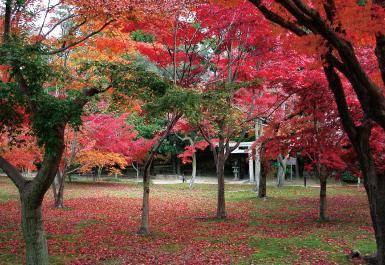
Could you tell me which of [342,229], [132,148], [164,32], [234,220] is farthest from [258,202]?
[132,148]

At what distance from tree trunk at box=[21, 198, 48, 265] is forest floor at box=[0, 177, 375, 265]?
195cm

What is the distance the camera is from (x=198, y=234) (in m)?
12.5

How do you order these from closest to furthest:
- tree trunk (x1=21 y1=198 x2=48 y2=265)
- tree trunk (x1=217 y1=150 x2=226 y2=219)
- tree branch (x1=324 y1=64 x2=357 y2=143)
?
tree branch (x1=324 y1=64 x2=357 y2=143), tree trunk (x1=21 y1=198 x2=48 y2=265), tree trunk (x1=217 y1=150 x2=226 y2=219)

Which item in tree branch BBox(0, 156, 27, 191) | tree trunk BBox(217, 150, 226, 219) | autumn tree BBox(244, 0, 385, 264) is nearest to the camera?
autumn tree BBox(244, 0, 385, 264)

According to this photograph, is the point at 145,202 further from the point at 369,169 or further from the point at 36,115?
the point at 369,169

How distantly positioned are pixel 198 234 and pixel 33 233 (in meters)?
6.25

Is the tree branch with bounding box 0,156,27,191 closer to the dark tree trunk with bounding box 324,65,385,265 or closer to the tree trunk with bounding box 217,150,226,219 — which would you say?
the dark tree trunk with bounding box 324,65,385,265

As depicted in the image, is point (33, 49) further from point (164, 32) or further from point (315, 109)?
point (315, 109)

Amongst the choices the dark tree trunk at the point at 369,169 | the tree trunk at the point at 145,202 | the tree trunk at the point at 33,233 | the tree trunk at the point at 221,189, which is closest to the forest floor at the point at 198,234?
the tree trunk at the point at 145,202

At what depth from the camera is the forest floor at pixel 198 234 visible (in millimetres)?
9523

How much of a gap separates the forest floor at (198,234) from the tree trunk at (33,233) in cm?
195

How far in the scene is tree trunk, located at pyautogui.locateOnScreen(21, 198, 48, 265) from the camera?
7.12 meters

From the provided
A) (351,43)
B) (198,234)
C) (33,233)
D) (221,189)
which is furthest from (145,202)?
(351,43)

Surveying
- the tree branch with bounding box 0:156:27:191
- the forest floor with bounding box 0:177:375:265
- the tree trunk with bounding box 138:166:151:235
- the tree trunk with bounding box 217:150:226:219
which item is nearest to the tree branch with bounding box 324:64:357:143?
the forest floor with bounding box 0:177:375:265
